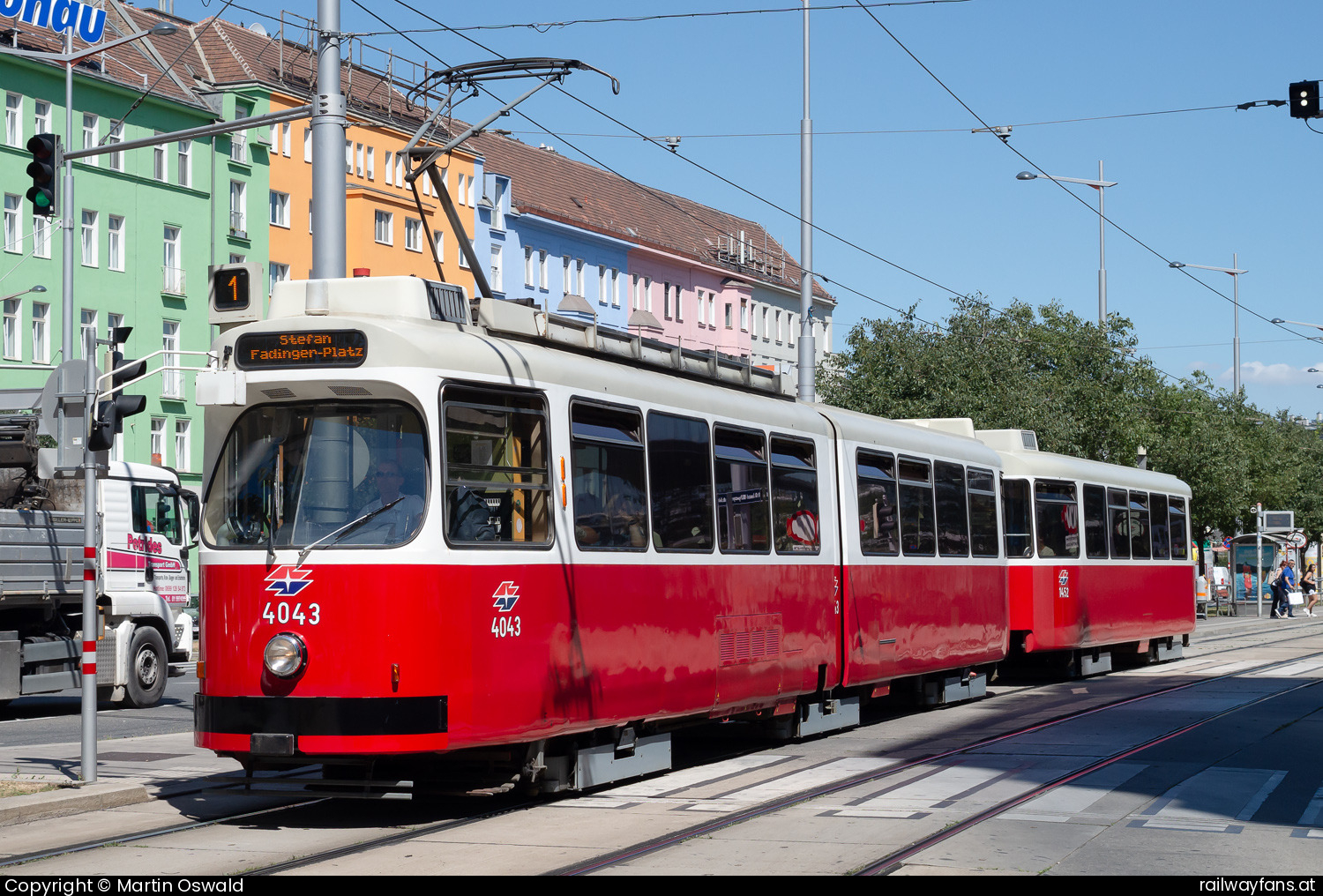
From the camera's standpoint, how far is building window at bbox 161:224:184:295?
170ft

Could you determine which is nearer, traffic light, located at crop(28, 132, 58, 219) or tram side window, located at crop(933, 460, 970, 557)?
traffic light, located at crop(28, 132, 58, 219)

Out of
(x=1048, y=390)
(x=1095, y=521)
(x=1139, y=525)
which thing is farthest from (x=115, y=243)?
(x=1095, y=521)

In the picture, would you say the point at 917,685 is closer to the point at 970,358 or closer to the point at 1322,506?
the point at 970,358

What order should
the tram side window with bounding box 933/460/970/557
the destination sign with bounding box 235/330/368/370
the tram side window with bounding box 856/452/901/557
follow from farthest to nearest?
the tram side window with bounding box 933/460/970/557 → the tram side window with bounding box 856/452/901/557 → the destination sign with bounding box 235/330/368/370

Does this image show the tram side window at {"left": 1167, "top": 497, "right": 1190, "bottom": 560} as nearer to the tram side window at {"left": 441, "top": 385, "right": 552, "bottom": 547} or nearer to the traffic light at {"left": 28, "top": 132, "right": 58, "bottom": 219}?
the traffic light at {"left": 28, "top": 132, "right": 58, "bottom": 219}

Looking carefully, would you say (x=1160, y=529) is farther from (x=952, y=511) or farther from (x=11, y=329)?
(x=11, y=329)

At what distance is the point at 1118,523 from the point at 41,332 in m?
32.2

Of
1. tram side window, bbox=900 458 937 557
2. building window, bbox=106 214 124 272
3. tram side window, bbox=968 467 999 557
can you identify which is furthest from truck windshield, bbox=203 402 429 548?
building window, bbox=106 214 124 272

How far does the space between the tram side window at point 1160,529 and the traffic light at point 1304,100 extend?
27.7 ft

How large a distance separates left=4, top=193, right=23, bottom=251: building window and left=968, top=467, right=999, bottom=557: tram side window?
33340 mm

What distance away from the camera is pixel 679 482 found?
43.1 ft

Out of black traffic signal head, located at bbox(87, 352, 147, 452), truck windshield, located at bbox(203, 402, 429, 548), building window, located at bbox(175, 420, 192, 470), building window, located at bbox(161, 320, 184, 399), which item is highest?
building window, located at bbox(161, 320, 184, 399)

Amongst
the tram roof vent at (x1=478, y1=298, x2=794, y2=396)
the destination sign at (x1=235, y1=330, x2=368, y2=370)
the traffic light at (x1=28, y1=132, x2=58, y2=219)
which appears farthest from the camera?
the traffic light at (x1=28, y1=132, x2=58, y2=219)
